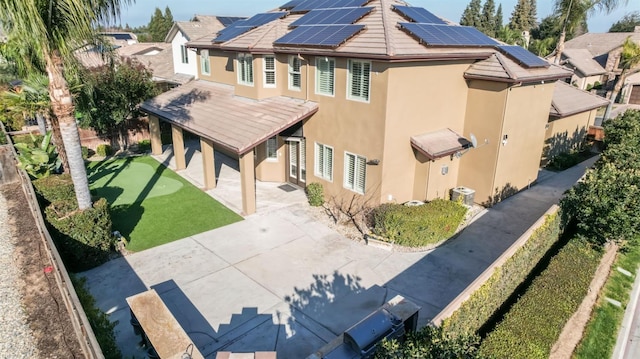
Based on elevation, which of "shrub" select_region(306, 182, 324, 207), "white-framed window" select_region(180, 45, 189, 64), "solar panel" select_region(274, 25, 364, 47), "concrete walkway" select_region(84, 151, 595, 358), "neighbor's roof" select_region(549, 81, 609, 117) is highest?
"solar panel" select_region(274, 25, 364, 47)

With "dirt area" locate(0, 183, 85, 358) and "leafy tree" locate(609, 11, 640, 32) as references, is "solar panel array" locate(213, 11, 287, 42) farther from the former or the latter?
"leafy tree" locate(609, 11, 640, 32)

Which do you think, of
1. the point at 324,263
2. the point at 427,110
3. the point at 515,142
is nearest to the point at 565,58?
the point at 515,142

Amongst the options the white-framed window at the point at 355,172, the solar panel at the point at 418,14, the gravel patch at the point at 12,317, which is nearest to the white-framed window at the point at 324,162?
the white-framed window at the point at 355,172

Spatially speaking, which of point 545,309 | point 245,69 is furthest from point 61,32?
point 545,309

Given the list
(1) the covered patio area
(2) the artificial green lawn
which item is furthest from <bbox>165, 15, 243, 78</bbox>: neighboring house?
(2) the artificial green lawn

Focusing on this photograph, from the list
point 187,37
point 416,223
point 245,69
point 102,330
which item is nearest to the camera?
point 102,330

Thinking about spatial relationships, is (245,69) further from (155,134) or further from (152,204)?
(155,134)
